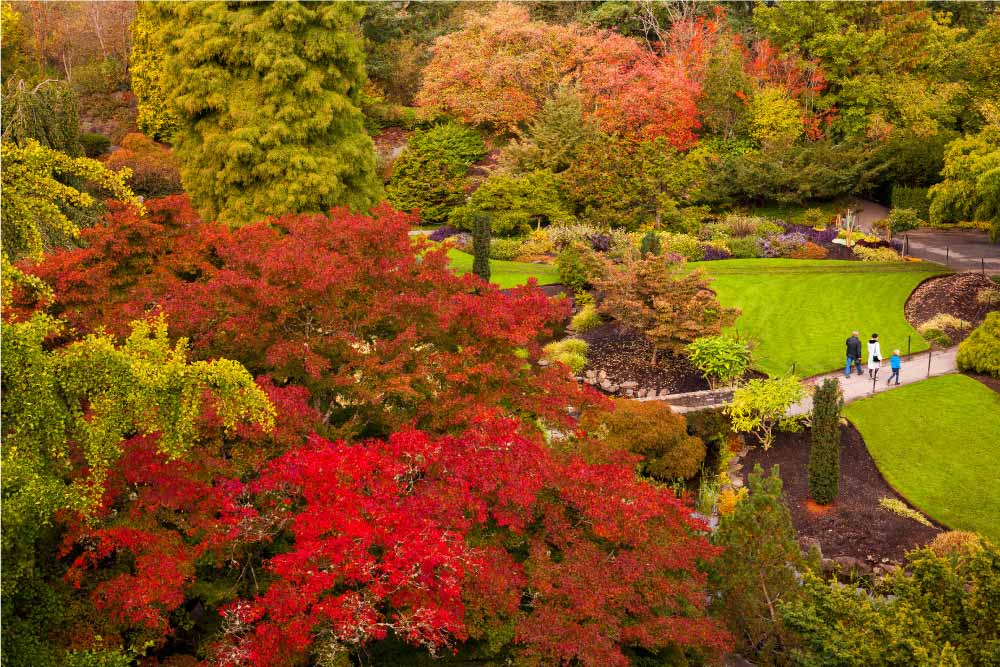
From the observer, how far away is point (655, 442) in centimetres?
1627

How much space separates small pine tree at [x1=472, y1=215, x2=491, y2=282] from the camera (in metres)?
25.1

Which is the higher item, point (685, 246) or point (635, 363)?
point (685, 246)

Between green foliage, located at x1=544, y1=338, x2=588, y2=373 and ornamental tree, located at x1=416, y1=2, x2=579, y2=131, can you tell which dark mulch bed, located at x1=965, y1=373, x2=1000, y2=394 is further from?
ornamental tree, located at x1=416, y1=2, x2=579, y2=131

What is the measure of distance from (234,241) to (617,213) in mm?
20846

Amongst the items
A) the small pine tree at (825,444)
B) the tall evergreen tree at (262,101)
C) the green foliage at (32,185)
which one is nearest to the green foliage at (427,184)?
the tall evergreen tree at (262,101)

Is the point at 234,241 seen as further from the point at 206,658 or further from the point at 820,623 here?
the point at 820,623

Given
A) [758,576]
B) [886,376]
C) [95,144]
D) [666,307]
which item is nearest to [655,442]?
[666,307]

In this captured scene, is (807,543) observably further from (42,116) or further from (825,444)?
(42,116)

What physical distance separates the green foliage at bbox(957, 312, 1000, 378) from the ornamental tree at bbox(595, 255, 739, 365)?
5384 mm

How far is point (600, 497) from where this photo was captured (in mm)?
8844

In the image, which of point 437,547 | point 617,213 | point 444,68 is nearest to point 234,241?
point 437,547

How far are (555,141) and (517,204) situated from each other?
454 cm

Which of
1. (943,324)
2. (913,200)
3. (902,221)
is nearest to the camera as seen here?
(943,324)

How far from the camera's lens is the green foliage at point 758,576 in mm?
9977
